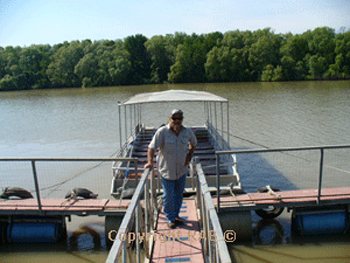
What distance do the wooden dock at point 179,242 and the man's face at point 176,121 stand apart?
1.49 m

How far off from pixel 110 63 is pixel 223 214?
6852 centimetres

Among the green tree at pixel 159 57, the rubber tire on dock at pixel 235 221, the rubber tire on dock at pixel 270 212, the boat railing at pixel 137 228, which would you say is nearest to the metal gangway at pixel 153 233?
the boat railing at pixel 137 228

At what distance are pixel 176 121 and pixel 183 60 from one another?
Result: 224 ft

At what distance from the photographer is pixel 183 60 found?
7150 centimetres

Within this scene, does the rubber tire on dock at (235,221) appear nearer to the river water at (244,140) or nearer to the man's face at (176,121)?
the river water at (244,140)

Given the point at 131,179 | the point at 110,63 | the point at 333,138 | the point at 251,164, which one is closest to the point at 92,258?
the point at 131,179

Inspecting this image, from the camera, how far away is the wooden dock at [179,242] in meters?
4.48

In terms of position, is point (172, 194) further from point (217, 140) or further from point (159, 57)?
point (159, 57)

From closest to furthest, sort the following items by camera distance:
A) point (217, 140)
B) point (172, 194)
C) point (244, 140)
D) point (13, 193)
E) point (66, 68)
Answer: point (172, 194), point (13, 193), point (217, 140), point (244, 140), point (66, 68)

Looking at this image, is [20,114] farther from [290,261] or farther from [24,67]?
[24,67]

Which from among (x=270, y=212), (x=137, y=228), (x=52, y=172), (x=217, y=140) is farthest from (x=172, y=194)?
(x=52, y=172)

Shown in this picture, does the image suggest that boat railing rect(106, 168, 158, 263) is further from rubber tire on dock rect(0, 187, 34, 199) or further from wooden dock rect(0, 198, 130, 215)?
rubber tire on dock rect(0, 187, 34, 199)

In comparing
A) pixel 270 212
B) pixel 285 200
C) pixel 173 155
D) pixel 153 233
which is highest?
pixel 173 155

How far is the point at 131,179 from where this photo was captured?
336 inches
